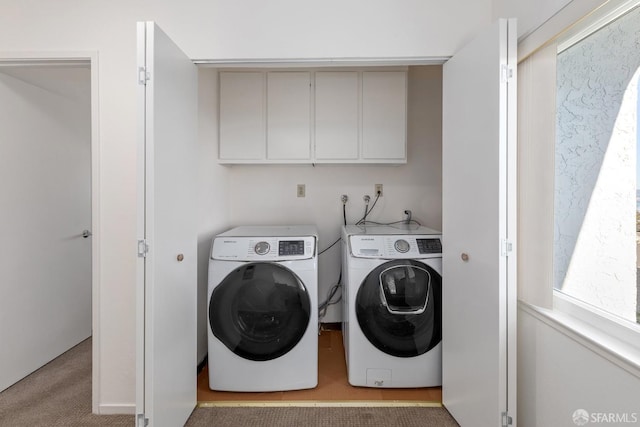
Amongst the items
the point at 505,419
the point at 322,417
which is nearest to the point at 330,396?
the point at 322,417

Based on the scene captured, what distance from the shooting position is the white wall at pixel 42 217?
1.94 meters

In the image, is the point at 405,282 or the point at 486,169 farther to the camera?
the point at 405,282

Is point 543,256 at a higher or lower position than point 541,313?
higher

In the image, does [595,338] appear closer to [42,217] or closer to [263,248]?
[263,248]

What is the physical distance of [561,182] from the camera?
1.28 metres

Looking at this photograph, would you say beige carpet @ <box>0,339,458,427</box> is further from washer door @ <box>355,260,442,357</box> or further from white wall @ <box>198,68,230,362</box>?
white wall @ <box>198,68,230,362</box>

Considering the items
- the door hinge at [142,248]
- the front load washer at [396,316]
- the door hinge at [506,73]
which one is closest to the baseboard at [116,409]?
the door hinge at [142,248]

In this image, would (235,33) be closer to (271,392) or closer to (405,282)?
(405,282)

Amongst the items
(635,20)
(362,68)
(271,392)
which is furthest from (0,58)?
(635,20)

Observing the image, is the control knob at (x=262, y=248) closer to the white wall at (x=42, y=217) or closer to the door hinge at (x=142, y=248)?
the door hinge at (x=142, y=248)

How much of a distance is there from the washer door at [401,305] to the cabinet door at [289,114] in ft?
3.65

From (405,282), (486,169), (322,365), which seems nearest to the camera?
(486,169)

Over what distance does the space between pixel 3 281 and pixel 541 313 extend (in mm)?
2979

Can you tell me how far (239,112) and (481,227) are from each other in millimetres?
1865
